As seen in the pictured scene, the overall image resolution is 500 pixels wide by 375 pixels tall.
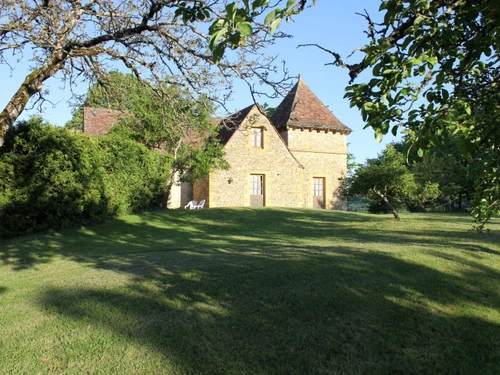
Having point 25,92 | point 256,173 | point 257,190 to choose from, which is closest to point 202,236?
point 25,92

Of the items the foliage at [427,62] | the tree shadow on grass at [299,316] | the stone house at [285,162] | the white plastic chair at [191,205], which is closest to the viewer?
the foliage at [427,62]

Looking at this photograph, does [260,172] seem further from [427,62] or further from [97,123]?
[427,62]

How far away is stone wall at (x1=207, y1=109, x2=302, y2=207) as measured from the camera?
83.9 ft

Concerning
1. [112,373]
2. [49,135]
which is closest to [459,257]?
[112,373]

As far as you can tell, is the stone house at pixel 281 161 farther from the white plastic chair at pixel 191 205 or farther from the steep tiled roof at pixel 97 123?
the white plastic chair at pixel 191 205

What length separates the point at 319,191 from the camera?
30812 millimetres

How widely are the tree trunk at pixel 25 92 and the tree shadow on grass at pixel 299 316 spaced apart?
16.0 feet

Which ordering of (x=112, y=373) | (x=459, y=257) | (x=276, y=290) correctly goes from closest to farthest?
(x=112, y=373) < (x=276, y=290) < (x=459, y=257)

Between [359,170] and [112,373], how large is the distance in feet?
50.2

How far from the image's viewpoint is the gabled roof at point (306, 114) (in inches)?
1167

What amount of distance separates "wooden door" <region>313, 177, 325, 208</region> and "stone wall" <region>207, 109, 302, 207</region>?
3525 millimetres

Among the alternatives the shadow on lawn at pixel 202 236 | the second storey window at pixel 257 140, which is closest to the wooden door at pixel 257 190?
the second storey window at pixel 257 140

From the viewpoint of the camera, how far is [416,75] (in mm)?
3713

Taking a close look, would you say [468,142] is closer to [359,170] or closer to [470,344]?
[470,344]
